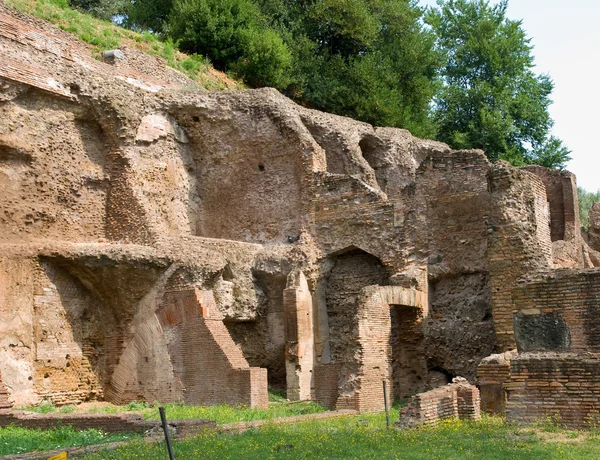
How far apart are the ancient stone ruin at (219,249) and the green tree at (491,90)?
1184cm

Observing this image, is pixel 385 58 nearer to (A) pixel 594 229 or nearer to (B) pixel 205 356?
(A) pixel 594 229

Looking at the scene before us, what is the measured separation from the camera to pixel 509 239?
15.6 meters

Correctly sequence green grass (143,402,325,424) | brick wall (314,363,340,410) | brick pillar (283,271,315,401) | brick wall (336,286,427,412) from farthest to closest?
1. brick pillar (283,271,315,401)
2. brick wall (314,363,340,410)
3. brick wall (336,286,427,412)
4. green grass (143,402,325,424)

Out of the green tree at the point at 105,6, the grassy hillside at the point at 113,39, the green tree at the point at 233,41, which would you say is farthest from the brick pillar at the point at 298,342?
the green tree at the point at 105,6

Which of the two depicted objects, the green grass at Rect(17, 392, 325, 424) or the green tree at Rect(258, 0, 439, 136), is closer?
the green grass at Rect(17, 392, 325, 424)

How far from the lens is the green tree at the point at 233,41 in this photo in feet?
93.7

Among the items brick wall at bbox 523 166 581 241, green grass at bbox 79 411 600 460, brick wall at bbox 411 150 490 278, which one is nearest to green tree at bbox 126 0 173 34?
brick wall at bbox 523 166 581 241

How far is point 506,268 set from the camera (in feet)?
50.8

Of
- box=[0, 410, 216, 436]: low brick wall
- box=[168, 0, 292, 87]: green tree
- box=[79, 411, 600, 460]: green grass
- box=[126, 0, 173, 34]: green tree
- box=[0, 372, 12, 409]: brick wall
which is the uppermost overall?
box=[126, 0, 173, 34]: green tree

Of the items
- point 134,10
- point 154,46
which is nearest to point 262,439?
point 154,46

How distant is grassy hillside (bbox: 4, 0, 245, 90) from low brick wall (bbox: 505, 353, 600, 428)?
47.5 ft

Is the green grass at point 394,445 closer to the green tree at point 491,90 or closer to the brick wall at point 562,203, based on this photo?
the brick wall at point 562,203

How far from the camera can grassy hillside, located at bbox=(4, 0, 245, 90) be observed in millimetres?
22625

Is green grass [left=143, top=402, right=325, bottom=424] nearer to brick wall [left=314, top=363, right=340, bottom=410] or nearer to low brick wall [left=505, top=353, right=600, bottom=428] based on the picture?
brick wall [left=314, top=363, right=340, bottom=410]
